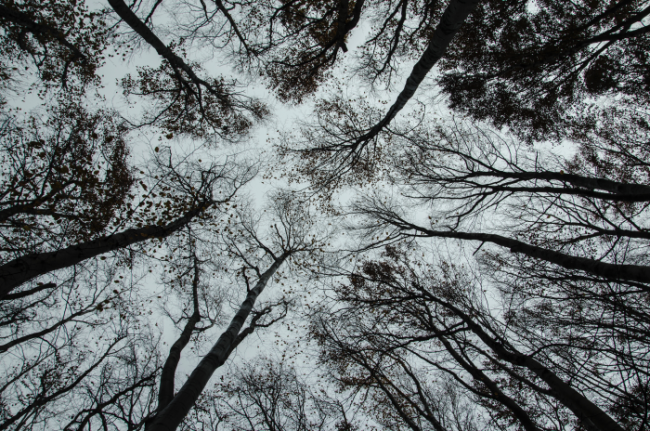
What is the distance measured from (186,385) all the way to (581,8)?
428 inches

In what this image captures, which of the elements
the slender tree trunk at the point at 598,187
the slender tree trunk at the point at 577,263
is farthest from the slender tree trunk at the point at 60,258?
the slender tree trunk at the point at 598,187

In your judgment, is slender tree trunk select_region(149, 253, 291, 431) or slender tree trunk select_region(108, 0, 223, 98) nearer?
slender tree trunk select_region(149, 253, 291, 431)

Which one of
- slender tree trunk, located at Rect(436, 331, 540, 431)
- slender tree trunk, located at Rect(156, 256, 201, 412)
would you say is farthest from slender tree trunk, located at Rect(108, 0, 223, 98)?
slender tree trunk, located at Rect(436, 331, 540, 431)

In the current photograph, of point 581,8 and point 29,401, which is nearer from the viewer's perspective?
point 581,8

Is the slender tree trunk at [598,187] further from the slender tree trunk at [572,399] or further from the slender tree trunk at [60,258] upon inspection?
the slender tree trunk at [60,258]

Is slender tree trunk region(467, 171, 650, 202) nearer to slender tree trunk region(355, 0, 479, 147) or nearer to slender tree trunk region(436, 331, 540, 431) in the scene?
slender tree trunk region(355, 0, 479, 147)

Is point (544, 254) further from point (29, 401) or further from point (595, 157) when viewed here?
point (29, 401)

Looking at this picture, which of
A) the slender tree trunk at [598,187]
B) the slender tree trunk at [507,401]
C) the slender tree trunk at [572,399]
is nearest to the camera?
the slender tree trunk at [572,399]

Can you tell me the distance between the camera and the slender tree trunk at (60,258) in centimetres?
338

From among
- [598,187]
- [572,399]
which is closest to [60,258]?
[572,399]

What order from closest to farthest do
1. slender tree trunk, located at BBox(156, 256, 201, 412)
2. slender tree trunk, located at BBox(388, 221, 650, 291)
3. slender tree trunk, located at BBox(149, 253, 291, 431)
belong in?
slender tree trunk, located at BBox(388, 221, 650, 291), slender tree trunk, located at BBox(149, 253, 291, 431), slender tree trunk, located at BBox(156, 256, 201, 412)

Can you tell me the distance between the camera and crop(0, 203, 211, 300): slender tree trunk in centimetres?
338

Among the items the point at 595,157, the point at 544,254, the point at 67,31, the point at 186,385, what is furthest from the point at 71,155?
the point at 595,157

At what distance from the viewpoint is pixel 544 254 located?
4.17 m
